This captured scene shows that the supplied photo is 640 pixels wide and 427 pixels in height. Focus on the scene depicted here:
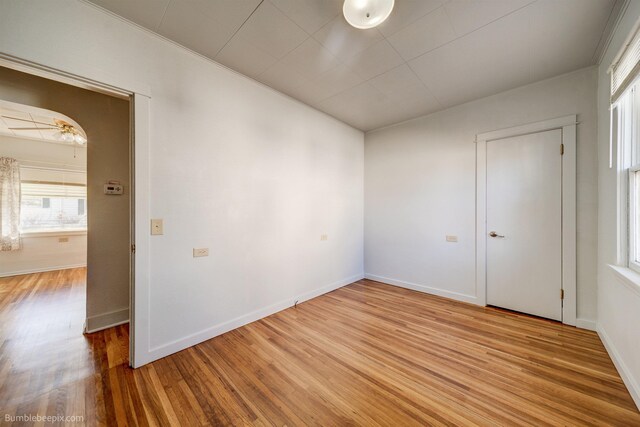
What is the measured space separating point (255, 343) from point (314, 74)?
9.56 ft

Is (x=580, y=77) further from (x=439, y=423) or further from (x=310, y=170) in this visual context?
(x=439, y=423)

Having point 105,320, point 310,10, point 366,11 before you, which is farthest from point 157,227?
point 366,11

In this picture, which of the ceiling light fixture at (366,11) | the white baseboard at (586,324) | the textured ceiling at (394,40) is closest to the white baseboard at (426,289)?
the white baseboard at (586,324)

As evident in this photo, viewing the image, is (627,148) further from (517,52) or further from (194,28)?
(194,28)

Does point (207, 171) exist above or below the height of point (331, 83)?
below

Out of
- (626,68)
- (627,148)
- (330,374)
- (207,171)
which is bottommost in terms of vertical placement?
(330,374)

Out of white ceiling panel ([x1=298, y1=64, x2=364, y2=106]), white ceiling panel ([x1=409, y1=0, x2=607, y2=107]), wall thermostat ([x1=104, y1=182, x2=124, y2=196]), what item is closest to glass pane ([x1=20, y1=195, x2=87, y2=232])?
wall thermostat ([x1=104, y1=182, x2=124, y2=196])

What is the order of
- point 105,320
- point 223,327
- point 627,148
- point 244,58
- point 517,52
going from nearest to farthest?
1. point 627,148
2. point 517,52
3. point 244,58
4. point 223,327
5. point 105,320

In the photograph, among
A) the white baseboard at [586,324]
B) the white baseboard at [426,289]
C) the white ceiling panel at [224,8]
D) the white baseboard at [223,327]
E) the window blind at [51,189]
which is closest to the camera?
the white ceiling panel at [224,8]

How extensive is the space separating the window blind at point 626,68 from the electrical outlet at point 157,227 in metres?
3.63

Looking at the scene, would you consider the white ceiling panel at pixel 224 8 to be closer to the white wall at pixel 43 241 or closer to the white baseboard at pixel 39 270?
the white wall at pixel 43 241

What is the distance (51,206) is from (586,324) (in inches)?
367

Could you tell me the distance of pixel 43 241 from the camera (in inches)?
186

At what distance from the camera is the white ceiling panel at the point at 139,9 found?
1.64 metres
